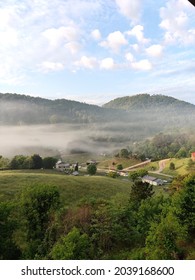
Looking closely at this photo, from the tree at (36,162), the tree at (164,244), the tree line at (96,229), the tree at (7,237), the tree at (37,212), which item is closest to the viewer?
the tree at (164,244)

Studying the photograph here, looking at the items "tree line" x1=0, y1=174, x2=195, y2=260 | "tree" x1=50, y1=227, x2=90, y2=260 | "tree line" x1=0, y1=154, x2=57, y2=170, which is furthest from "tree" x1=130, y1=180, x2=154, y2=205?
"tree line" x1=0, y1=154, x2=57, y2=170

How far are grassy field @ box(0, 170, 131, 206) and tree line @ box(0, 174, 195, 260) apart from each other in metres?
14.4

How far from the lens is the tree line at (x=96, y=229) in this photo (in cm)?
2727

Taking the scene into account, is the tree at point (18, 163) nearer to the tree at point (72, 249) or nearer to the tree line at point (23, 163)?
the tree line at point (23, 163)

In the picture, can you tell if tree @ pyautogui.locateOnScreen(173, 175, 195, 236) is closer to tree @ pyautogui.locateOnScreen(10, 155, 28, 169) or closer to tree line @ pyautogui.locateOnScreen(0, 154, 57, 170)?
tree line @ pyautogui.locateOnScreen(0, 154, 57, 170)

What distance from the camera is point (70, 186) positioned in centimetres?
6631

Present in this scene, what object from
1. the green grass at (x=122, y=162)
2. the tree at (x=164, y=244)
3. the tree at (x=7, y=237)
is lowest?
the green grass at (x=122, y=162)

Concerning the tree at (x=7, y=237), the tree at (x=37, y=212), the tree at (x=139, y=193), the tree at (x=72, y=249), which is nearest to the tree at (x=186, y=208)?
the tree at (x=72, y=249)

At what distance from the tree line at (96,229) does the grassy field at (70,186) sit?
1437 cm

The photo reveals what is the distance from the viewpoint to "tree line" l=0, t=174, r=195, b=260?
27.3 meters

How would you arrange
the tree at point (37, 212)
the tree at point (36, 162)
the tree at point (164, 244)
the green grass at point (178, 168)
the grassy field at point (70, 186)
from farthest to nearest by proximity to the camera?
the green grass at point (178, 168) < the tree at point (36, 162) < the grassy field at point (70, 186) < the tree at point (37, 212) < the tree at point (164, 244)

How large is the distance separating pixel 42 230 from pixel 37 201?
388cm

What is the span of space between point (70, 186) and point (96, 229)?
1353 inches

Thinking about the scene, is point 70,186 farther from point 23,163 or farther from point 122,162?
point 122,162
